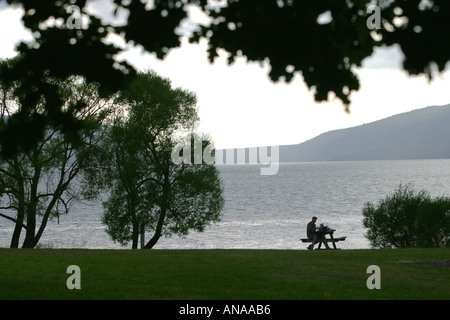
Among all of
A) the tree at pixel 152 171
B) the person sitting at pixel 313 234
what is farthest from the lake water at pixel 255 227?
the person sitting at pixel 313 234

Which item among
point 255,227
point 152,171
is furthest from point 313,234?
point 255,227

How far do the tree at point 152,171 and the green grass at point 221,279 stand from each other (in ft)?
71.6

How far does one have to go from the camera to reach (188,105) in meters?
41.6

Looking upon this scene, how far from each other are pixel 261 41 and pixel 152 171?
35626mm

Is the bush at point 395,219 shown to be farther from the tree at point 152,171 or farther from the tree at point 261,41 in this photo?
the tree at point 261,41

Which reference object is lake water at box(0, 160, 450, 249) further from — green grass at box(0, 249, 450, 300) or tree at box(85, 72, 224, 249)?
green grass at box(0, 249, 450, 300)

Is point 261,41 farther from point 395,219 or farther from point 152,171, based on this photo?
point 395,219

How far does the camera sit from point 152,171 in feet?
138

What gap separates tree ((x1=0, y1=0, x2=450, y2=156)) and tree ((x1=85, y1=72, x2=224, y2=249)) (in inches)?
1202

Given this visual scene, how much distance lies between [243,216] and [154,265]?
69.7m

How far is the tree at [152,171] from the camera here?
129ft

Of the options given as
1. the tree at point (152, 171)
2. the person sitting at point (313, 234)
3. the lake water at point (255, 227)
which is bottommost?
Answer: the lake water at point (255, 227)
